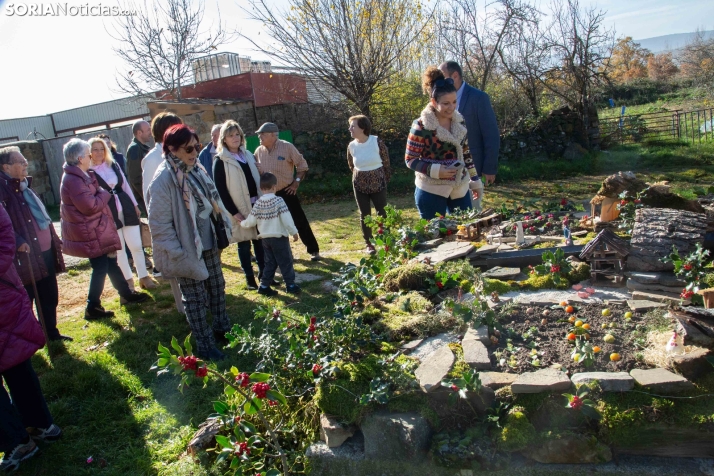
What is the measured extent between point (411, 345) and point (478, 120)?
9.86 ft

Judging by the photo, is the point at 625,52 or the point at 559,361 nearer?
the point at 559,361

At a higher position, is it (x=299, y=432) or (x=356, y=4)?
(x=356, y=4)

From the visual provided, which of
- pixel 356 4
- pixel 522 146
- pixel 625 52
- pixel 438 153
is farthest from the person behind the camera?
pixel 625 52

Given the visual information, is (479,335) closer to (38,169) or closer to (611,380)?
(611,380)

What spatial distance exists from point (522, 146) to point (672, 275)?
36.4ft

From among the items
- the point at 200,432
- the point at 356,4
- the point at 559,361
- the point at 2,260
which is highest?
the point at 356,4

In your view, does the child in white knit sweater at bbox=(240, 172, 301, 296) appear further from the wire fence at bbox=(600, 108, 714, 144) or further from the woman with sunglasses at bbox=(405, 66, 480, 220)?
the wire fence at bbox=(600, 108, 714, 144)

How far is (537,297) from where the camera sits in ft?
11.3

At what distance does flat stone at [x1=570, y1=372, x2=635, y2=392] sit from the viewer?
7.43 ft

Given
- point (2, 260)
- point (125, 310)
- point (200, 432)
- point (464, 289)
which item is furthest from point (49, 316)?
point (464, 289)

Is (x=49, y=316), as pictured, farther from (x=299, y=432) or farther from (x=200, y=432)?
(x=299, y=432)

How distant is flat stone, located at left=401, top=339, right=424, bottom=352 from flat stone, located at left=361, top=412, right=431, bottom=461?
1.90 feet

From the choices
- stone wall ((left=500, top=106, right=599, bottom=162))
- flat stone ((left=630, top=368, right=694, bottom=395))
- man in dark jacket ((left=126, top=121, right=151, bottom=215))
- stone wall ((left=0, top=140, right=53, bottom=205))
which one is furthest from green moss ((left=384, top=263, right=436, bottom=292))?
stone wall ((left=0, top=140, right=53, bottom=205))

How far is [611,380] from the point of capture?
7.49 ft
